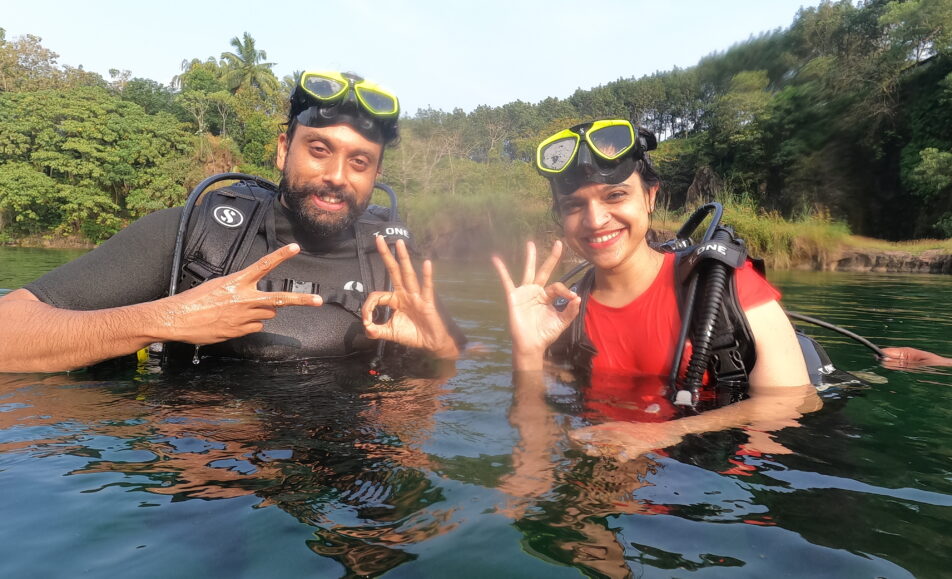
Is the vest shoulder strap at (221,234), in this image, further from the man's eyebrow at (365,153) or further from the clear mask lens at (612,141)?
the clear mask lens at (612,141)

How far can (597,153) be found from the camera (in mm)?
2797

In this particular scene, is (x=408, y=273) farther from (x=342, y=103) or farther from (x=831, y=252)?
(x=831, y=252)

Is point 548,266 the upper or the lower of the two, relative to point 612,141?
lower

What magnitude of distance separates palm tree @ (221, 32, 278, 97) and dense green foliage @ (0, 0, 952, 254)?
6.11m

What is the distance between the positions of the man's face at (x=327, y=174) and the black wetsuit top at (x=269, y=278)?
0.21m

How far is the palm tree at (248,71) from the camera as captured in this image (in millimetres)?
40656

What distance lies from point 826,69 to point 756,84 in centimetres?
453

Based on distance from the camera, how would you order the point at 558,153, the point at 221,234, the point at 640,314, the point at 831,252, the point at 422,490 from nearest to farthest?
1. the point at 422,490
2. the point at 640,314
3. the point at 558,153
4. the point at 221,234
5. the point at 831,252

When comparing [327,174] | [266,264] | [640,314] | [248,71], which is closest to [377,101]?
[327,174]

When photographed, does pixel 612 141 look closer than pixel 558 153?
Yes

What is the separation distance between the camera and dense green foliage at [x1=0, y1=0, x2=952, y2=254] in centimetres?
2231

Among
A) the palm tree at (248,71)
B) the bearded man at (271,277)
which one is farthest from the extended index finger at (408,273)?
the palm tree at (248,71)

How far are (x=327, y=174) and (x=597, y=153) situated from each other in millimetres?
1558

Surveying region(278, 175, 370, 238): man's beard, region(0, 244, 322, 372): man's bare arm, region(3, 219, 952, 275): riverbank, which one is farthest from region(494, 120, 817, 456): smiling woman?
region(3, 219, 952, 275): riverbank
